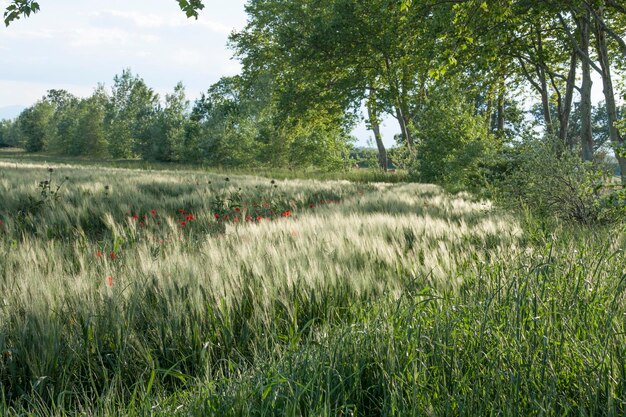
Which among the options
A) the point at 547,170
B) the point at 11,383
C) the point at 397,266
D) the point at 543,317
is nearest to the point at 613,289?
the point at 543,317

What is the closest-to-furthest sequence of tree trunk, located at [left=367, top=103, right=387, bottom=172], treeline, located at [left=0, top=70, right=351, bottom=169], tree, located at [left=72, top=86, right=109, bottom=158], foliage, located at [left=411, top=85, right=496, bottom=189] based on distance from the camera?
foliage, located at [left=411, top=85, right=496, bottom=189], tree trunk, located at [left=367, top=103, right=387, bottom=172], treeline, located at [left=0, top=70, right=351, bottom=169], tree, located at [left=72, top=86, right=109, bottom=158]

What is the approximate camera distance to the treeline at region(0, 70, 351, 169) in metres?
33.6

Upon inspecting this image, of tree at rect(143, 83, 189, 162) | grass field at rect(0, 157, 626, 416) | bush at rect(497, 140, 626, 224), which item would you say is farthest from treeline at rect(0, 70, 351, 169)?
grass field at rect(0, 157, 626, 416)

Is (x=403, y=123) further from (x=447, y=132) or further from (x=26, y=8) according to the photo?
(x=26, y=8)

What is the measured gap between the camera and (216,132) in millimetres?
35438

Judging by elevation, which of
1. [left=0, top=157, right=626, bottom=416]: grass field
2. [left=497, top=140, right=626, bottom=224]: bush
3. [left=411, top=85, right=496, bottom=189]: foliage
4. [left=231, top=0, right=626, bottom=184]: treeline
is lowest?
[left=0, top=157, right=626, bottom=416]: grass field

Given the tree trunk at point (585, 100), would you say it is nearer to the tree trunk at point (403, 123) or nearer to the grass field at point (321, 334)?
the tree trunk at point (403, 123)

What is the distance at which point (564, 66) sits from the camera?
22.8 m

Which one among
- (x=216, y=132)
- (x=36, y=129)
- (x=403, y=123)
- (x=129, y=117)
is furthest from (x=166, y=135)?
(x=36, y=129)

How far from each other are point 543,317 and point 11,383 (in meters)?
2.07

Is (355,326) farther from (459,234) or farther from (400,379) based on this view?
(459,234)

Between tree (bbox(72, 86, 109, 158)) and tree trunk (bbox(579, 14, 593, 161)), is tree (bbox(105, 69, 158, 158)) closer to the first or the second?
tree (bbox(72, 86, 109, 158))

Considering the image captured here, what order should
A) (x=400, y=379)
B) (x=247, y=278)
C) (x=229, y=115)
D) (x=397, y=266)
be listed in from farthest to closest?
(x=229, y=115), (x=397, y=266), (x=247, y=278), (x=400, y=379)

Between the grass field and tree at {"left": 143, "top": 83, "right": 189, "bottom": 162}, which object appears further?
tree at {"left": 143, "top": 83, "right": 189, "bottom": 162}
